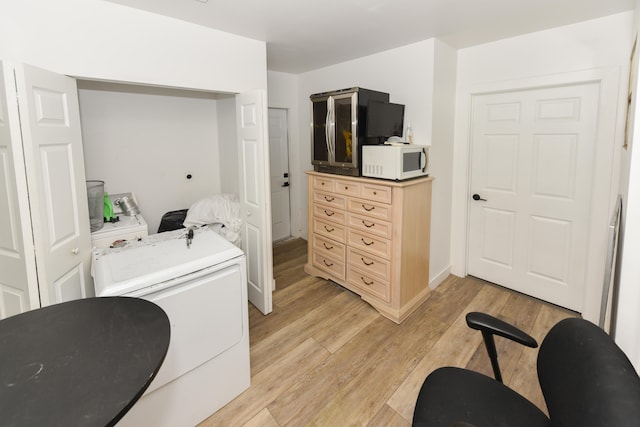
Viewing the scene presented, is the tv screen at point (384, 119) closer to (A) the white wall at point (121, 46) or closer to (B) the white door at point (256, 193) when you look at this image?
(B) the white door at point (256, 193)

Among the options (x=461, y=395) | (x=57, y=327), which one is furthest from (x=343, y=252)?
(x=57, y=327)

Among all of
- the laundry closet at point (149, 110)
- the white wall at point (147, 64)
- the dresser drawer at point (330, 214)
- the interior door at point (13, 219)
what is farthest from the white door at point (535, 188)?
the interior door at point (13, 219)

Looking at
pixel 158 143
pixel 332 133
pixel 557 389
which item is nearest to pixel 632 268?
pixel 557 389

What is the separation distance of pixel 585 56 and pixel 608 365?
8.69 feet

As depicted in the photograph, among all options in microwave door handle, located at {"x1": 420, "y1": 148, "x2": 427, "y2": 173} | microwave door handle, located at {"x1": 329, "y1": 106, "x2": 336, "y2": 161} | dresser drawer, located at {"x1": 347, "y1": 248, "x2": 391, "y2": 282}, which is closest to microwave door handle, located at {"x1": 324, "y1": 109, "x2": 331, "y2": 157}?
microwave door handle, located at {"x1": 329, "y1": 106, "x2": 336, "y2": 161}

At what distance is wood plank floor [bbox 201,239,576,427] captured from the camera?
6.23 ft

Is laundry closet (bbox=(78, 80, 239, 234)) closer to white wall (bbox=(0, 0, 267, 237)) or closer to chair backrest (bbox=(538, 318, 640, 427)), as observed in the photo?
white wall (bbox=(0, 0, 267, 237))

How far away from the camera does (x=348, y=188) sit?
3.07m

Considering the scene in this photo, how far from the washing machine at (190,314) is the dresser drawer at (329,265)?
1478mm

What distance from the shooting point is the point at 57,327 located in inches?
38.6

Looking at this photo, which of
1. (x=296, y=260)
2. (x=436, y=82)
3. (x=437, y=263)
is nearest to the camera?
(x=436, y=82)

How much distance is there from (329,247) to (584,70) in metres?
2.65

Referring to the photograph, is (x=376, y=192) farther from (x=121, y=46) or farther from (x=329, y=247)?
(x=121, y=46)

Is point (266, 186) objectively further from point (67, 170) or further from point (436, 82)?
point (436, 82)
